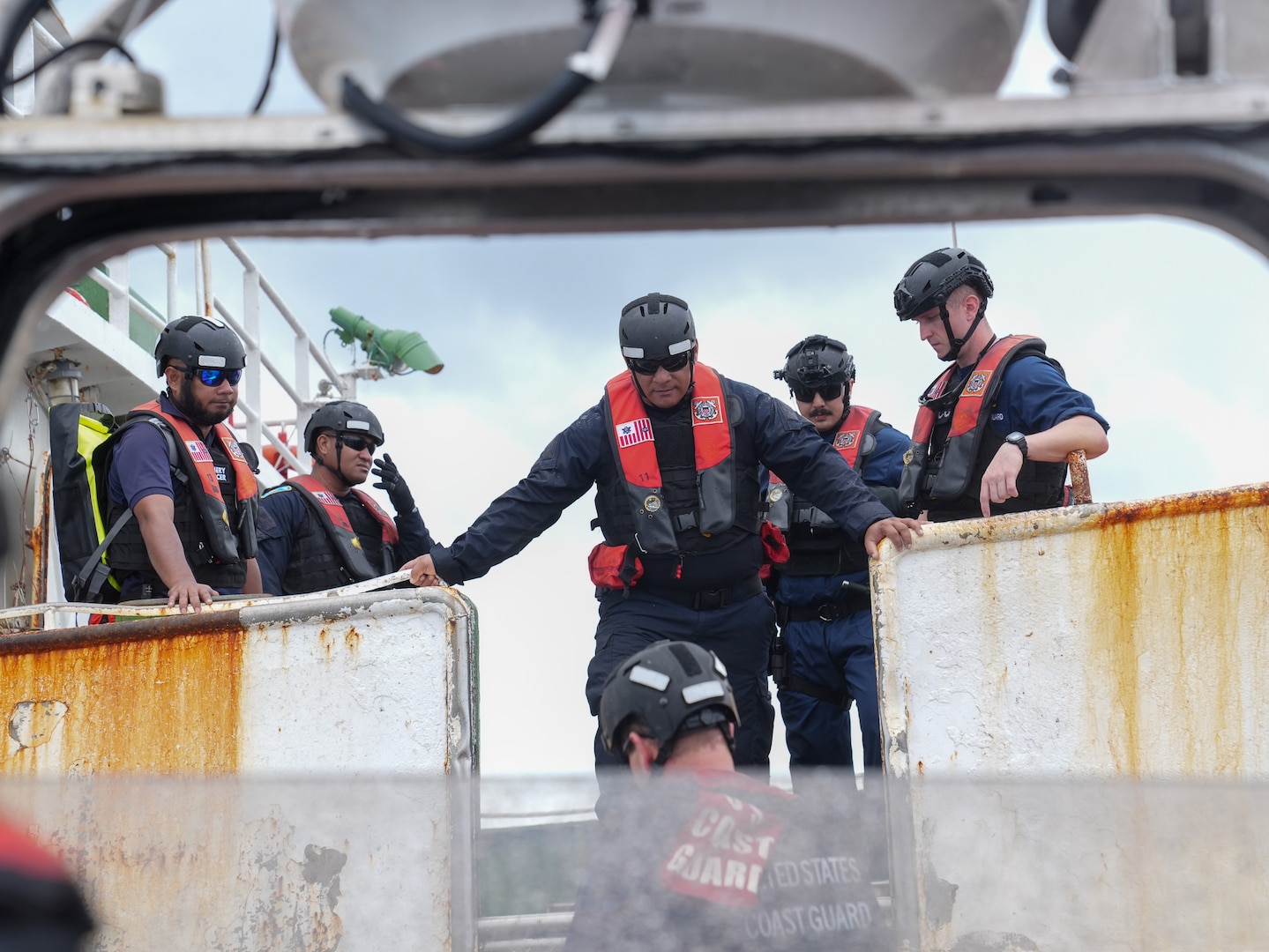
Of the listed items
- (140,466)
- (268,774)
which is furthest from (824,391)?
(268,774)

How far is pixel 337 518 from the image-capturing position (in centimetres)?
594

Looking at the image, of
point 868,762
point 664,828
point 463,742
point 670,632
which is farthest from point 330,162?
point 868,762

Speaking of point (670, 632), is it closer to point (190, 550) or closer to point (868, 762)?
point (868, 762)

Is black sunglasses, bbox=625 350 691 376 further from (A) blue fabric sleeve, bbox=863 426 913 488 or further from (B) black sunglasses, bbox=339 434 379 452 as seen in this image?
(B) black sunglasses, bbox=339 434 379 452

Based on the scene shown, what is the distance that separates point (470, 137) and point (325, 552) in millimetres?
4492

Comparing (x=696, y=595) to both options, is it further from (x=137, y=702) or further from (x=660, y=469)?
(x=137, y=702)

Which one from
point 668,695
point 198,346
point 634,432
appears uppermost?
point 198,346

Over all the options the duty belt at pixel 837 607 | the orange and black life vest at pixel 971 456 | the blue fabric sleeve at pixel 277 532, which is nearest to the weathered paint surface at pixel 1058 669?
the orange and black life vest at pixel 971 456

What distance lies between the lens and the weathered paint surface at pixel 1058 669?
330 cm

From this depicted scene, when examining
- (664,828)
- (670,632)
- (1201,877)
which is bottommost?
(1201,877)

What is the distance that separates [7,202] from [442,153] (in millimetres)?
552

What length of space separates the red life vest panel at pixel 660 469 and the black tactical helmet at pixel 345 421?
5.67 feet

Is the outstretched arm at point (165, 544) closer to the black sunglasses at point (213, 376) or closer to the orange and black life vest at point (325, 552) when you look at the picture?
the black sunglasses at point (213, 376)

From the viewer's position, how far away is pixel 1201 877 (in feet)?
10.5
